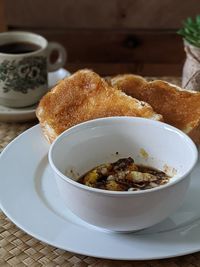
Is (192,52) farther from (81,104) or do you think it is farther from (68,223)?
(68,223)

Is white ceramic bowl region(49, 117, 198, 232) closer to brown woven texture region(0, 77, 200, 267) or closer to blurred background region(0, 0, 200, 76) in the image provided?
brown woven texture region(0, 77, 200, 267)

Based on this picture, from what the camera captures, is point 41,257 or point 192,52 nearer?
point 41,257

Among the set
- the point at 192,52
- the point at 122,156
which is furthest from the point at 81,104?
the point at 192,52

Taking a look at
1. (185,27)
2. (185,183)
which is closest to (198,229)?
(185,183)

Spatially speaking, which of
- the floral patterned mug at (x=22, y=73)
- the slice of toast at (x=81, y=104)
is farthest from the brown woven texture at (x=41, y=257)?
the floral patterned mug at (x=22, y=73)

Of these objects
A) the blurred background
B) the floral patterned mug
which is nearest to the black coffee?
the floral patterned mug

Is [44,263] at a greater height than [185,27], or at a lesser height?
lesser

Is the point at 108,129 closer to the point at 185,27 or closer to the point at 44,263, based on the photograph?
the point at 44,263
